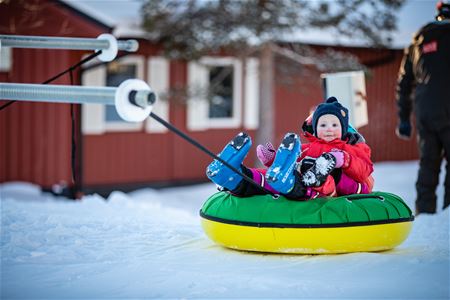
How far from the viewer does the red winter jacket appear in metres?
4.87

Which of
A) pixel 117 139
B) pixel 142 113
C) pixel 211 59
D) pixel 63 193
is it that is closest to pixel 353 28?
pixel 211 59

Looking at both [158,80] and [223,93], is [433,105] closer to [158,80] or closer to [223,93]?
[158,80]

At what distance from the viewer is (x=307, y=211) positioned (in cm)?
465

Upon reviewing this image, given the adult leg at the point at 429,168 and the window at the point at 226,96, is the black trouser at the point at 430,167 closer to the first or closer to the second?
the adult leg at the point at 429,168

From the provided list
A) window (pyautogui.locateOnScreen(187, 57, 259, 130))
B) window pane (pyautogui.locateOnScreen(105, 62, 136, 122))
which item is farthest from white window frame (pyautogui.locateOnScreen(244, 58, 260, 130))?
window pane (pyautogui.locateOnScreen(105, 62, 136, 122))

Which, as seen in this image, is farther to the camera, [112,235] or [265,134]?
[265,134]

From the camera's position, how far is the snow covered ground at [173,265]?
3.89m

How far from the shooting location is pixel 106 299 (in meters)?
3.71

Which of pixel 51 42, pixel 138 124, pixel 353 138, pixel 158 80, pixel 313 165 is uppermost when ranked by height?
pixel 51 42

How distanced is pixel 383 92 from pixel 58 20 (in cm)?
879

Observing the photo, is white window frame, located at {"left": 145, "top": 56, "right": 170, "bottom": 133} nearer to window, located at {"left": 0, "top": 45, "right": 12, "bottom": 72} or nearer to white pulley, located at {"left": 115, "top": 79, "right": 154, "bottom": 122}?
window, located at {"left": 0, "top": 45, "right": 12, "bottom": 72}

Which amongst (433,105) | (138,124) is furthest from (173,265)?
(138,124)

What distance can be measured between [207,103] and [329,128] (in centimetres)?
922

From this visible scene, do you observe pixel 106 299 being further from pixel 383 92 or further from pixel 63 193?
pixel 383 92
